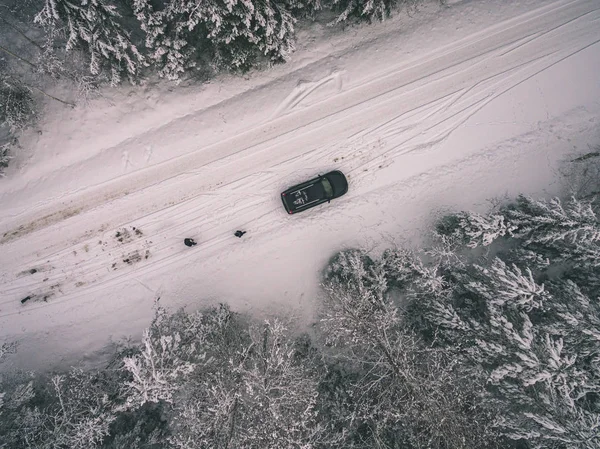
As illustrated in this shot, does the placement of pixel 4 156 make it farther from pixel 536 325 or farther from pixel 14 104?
pixel 536 325

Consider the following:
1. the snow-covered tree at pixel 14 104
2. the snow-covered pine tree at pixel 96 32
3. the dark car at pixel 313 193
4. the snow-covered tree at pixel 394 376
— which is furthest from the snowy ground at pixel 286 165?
the snow-covered pine tree at pixel 96 32

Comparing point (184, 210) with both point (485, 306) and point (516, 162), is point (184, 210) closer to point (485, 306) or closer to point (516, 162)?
point (485, 306)

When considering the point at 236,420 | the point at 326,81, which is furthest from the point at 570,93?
the point at 236,420

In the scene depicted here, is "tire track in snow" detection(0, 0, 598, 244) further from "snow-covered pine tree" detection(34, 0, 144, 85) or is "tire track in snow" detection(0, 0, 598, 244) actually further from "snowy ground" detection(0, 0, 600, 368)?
"snow-covered pine tree" detection(34, 0, 144, 85)

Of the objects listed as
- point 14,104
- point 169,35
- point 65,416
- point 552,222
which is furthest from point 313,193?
point 14,104

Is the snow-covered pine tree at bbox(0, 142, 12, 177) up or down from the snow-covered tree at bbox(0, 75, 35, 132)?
down

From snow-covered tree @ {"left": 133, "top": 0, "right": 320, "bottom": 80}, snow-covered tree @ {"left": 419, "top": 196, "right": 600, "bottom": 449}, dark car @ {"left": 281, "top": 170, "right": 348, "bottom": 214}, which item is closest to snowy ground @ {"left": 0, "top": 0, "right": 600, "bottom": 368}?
dark car @ {"left": 281, "top": 170, "right": 348, "bottom": 214}
